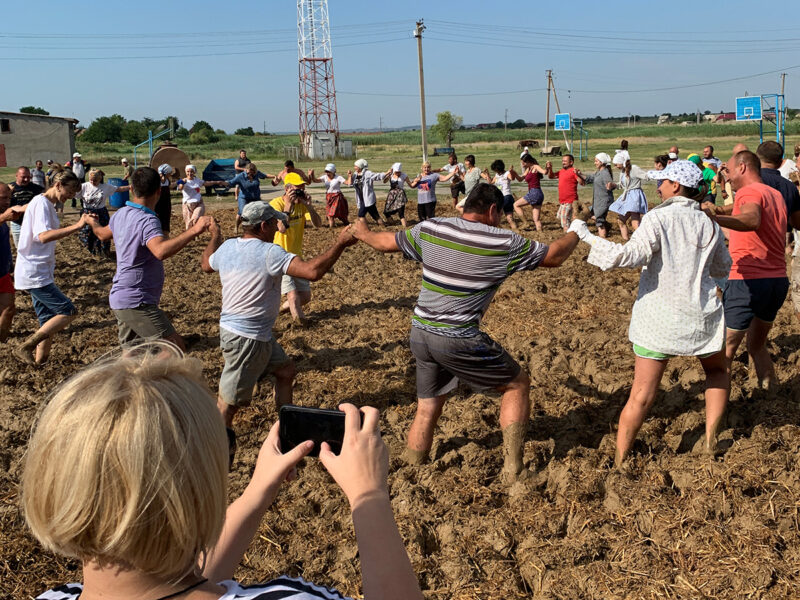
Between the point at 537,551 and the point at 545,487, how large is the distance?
2.64 feet

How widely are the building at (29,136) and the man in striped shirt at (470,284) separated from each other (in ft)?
141

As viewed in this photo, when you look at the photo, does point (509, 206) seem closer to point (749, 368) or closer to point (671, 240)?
point (749, 368)

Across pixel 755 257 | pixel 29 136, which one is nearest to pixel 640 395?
pixel 755 257

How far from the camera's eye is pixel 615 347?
760cm

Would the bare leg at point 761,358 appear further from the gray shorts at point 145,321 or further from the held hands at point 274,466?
the held hands at point 274,466

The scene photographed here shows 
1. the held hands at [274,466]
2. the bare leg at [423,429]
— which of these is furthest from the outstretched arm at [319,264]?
the held hands at [274,466]

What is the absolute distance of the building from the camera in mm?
41938

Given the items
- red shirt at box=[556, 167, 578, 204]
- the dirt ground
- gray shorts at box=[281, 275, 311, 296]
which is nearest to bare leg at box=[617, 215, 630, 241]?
red shirt at box=[556, 167, 578, 204]

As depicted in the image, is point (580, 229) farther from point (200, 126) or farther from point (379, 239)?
point (200, 126)

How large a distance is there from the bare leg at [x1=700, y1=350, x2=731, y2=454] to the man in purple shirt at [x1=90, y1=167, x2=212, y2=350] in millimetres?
3941

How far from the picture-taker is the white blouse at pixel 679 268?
4555mm

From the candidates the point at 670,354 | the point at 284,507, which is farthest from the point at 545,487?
the point at 284,507

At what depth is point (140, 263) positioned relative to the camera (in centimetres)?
580

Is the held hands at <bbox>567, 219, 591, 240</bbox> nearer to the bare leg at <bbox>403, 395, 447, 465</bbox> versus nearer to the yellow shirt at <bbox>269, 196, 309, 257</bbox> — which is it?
the bare leg at <bbox>403, 395, 447, 465</bbox>
